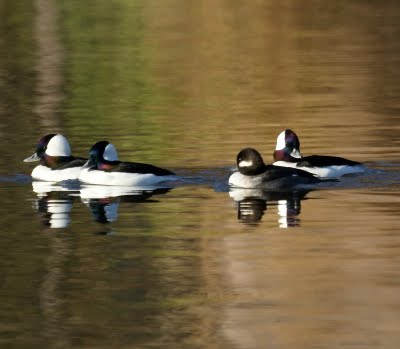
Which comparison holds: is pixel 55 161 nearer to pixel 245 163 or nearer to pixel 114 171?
pixel 114 171

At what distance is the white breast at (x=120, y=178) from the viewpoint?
21797mm

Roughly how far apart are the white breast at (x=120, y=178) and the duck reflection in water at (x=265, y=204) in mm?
1010

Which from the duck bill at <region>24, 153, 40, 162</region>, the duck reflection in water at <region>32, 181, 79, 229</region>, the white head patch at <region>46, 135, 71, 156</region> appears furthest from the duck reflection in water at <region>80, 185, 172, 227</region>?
the duck bill at <region>24, 153, 40, 162</region>

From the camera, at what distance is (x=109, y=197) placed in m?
21.3

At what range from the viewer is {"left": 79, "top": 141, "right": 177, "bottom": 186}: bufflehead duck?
71.4 feet

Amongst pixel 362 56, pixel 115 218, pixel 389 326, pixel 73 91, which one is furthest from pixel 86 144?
pixel 362 56

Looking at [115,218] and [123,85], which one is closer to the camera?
[115,218]

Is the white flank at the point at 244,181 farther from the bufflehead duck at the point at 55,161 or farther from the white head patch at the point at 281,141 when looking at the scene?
the bufflehead duck at the point at 55,161

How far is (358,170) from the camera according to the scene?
72.5ft

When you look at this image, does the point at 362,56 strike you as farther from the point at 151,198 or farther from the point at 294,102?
the point at 151,198

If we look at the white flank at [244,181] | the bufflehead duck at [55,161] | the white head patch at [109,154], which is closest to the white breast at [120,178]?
the white head patch at [109,154]

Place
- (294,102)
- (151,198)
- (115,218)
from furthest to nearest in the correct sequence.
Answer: (294,102) < (151,198) < (115,218)

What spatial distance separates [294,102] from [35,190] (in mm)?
11008

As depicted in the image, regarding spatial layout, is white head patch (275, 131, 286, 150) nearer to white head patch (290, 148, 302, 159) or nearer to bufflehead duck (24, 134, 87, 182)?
white head patch (290, 148, 302, 159)
